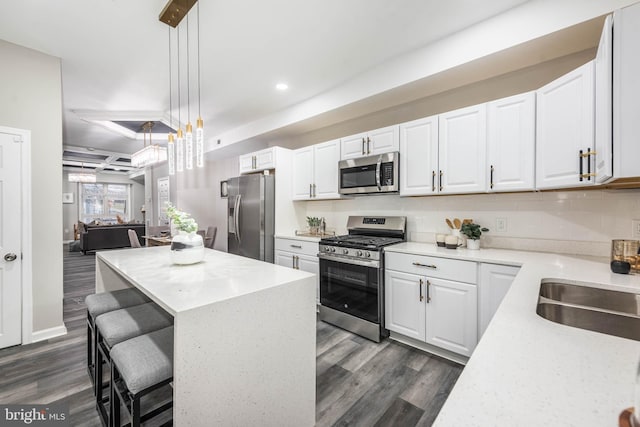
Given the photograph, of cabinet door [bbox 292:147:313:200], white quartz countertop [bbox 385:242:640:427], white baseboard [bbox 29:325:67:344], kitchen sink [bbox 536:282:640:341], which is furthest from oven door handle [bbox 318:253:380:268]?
white baseboard [bbox 29:325:67:344]

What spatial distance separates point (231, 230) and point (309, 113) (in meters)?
2.14

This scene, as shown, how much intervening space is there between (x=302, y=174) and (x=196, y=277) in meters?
2.43

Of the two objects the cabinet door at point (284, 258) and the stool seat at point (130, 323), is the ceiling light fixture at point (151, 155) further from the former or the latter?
the stool seat at point (130, 323)

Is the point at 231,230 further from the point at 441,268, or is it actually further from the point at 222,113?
the point at 441,268

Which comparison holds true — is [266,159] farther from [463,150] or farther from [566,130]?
[566,130]

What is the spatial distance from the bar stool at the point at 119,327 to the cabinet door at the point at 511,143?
266cm

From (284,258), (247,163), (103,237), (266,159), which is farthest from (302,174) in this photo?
(103,237)

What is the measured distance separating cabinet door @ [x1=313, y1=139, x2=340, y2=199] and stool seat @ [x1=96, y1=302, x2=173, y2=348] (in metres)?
2.21

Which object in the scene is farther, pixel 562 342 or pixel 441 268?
pixel 441 268

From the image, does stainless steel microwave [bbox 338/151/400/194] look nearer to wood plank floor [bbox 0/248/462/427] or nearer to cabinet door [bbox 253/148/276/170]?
cabinet door [bbox 253/148/276/170]

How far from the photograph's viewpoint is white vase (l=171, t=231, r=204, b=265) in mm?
1840

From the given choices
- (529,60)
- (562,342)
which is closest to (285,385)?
(562,342)

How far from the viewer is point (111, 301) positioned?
1.98m

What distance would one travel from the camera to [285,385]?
143cm
